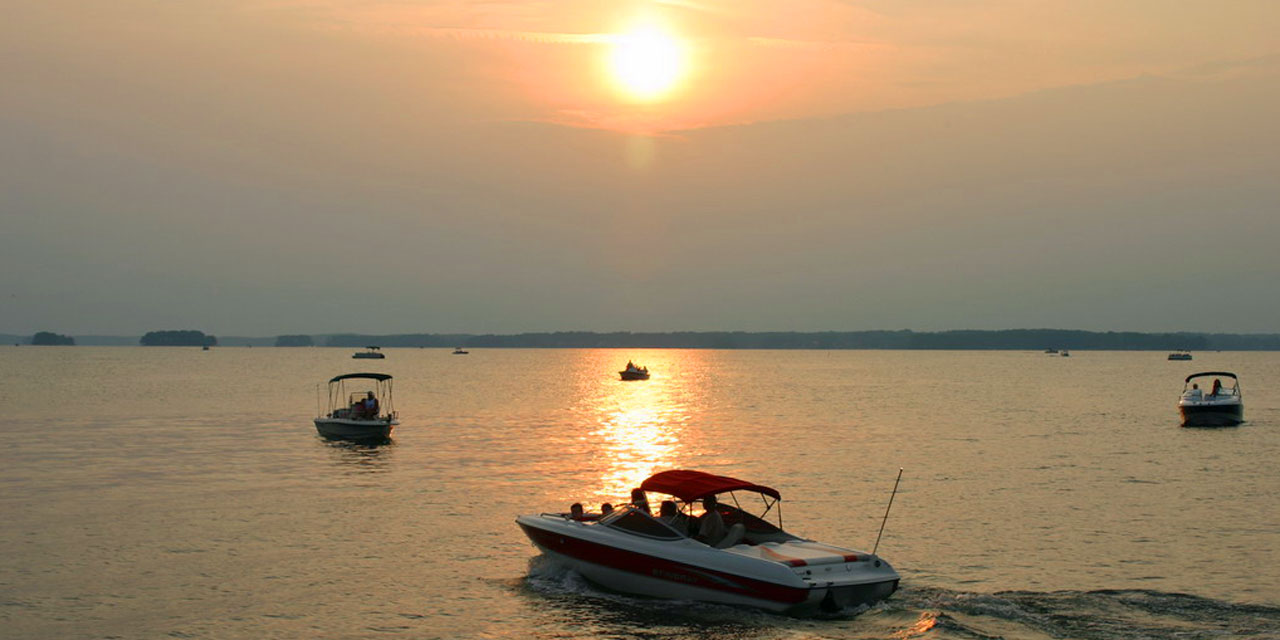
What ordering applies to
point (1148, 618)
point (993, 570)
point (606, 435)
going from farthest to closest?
1. point (606, 435)
2. point (993, 570)
3. point (1148, 618)

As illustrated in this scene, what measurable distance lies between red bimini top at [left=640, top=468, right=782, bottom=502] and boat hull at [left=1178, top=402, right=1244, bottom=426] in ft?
189

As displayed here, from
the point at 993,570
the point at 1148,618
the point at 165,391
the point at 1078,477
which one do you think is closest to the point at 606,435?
the point at 1078,477

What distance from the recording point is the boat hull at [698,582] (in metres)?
22.7

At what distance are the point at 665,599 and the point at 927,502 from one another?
61.8ft

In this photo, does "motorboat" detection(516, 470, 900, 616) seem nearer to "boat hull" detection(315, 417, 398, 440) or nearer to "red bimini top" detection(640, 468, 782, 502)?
"red bimini top" detection(640, 468, 782, 502)

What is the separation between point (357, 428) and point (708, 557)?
40631 millimetres

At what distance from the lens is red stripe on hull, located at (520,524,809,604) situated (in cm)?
2291

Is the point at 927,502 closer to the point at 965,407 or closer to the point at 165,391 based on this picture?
the point at 965,407

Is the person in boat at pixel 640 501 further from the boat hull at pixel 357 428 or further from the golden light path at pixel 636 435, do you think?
the boat hull at pixel 357 428

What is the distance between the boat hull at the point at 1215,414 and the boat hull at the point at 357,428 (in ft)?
169

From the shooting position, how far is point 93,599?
25.5m

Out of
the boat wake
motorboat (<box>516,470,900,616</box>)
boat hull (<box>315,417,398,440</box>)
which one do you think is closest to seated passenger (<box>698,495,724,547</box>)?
motorboat (<box>516,470,900,616</box>)

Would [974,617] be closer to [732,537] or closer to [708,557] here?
→ [732,537]

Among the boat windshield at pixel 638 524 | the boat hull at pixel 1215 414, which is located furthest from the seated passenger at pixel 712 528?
the boat hull at pixel 1215 414
